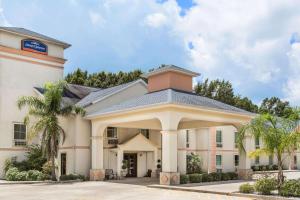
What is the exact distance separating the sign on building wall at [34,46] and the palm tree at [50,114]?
5.90 meters

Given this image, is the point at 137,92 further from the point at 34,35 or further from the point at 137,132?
the point at 34,35

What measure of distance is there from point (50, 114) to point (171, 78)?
27.8ft

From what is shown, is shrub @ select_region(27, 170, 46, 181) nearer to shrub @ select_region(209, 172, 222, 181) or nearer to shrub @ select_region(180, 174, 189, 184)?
shrub @ select_region(180, 174, 189, 184)

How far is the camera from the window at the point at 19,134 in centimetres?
3083

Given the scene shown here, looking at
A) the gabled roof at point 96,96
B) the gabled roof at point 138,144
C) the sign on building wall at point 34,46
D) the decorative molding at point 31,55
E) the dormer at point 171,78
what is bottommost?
the gabled roof at point 138,144

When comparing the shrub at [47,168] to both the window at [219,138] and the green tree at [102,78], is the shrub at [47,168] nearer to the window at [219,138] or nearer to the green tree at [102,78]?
the window at [219,138]

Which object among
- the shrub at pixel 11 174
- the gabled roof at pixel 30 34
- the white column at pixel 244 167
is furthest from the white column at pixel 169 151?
the gabled roof at pixel 30 34

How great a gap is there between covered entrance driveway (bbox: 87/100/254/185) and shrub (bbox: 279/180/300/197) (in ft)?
23.1

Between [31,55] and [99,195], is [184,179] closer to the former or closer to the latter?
[99,195]

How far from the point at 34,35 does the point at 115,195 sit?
17971 mm

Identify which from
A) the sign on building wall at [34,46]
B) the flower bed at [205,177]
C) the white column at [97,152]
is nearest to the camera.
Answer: the flower bed at [205,177]

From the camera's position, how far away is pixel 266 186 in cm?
1789

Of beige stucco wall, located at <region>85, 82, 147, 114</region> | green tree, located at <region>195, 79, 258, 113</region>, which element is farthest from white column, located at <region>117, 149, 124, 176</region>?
green tree, located at <region>195, 79, 258, 113</region>

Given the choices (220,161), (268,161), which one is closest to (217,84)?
(268,161)
